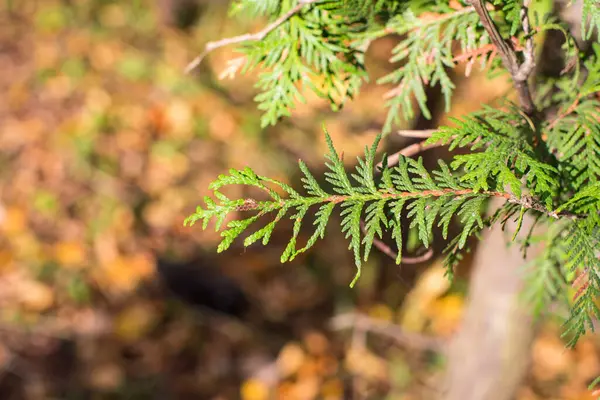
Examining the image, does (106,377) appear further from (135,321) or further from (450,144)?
(450,144)

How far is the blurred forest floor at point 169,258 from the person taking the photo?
9.89 feet

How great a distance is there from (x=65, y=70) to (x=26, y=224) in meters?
1.52

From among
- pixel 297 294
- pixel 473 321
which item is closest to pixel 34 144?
pixel 297 294

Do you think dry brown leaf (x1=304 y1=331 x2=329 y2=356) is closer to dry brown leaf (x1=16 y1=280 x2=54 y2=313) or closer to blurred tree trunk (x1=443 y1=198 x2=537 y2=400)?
blurred tree trunk (x1=443 y1=198 x2=537 y2=400)

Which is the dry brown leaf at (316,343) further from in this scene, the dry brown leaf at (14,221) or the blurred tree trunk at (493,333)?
the dry brown leaf at (14,221)

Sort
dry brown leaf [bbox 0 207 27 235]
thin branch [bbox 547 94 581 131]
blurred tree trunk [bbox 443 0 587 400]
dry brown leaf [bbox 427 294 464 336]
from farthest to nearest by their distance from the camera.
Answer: dry brown leaf [bbox 0 207 27 235] → dry brown leaf [bbox 427 294 464 336] → blurred tree trunk [bbox 443 0 587 400] → thin branch [bbox 547 94 581 131]

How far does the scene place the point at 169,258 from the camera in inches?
137

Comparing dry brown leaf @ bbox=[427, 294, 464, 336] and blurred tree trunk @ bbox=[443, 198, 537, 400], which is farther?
dry brown leaf @ bbox=[427, 294, 464, 336]

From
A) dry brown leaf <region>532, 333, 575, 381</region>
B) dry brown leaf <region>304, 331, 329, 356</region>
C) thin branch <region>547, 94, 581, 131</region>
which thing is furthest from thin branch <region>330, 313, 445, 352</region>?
thin branch <region>547, 94, 581, 131</region>

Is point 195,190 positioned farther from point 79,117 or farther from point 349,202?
point 349,202

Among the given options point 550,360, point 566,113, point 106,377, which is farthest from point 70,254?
point 566,113

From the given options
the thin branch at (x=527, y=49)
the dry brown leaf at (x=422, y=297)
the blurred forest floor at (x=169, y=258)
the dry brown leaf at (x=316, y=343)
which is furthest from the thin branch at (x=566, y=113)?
the dry brown leaf at (x=316, y=343)

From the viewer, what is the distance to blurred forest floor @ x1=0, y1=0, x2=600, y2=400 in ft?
9.89

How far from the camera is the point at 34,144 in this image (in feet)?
13.2
